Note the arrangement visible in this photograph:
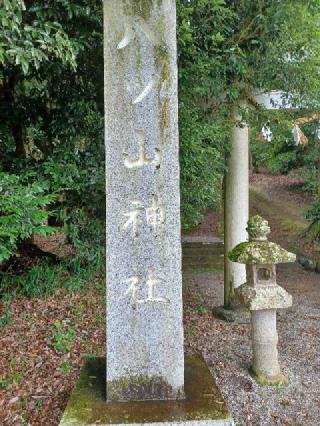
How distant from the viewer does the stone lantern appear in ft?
13.7

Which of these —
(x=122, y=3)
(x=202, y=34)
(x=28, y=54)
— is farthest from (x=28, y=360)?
(x=202, y=34)

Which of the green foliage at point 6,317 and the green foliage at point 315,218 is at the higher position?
the green foliage at point 315,218

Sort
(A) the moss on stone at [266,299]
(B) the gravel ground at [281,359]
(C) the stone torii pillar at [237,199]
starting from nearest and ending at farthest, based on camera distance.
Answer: (B) the gravel ground at [281,359], (A) the moss on stone at [266,299], (C) the stone torii pillar at [237,199]

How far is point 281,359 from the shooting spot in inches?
191

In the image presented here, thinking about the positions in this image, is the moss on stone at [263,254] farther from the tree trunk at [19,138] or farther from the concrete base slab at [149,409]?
the tree trunk at [19,138]

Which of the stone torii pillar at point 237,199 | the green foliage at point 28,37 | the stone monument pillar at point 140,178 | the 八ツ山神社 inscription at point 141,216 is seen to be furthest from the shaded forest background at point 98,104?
the 八ツ山神社 inscription at point 141,216

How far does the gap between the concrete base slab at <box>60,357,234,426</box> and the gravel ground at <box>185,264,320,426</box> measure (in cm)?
91

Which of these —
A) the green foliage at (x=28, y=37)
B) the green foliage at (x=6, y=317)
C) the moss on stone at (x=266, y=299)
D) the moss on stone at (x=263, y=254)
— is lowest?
the green foliage at (x=6, y=317)

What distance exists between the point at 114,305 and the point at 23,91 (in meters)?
4.22

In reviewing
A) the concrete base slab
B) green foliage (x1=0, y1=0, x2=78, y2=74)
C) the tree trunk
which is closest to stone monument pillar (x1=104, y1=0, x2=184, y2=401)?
the concrete base slab

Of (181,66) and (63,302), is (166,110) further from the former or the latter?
(63,302)

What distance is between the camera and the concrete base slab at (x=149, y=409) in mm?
2662

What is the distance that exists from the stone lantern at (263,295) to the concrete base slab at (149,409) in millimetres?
1251

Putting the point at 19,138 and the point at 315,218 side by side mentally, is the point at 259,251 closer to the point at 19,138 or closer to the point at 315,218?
the point at 19,138
